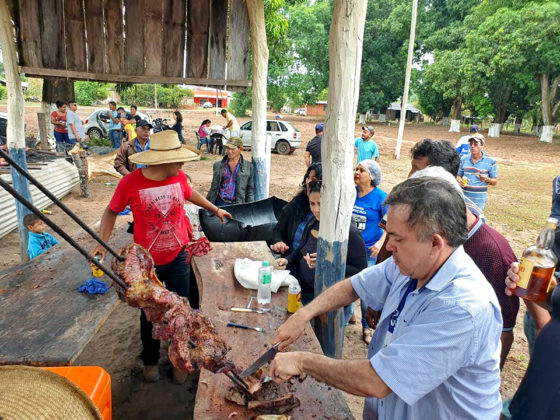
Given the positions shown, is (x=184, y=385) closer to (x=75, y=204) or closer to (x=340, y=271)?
(x=340, y=271)

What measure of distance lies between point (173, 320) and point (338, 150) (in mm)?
1951

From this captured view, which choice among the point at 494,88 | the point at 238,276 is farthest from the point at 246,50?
the point at 494,88

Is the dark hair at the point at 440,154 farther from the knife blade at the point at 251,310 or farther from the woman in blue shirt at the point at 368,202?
the knife blade at the point at 251,310

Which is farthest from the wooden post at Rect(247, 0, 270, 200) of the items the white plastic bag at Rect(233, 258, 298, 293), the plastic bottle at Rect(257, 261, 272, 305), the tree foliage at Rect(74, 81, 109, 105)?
the tree foliage at Rect(74, 81, 109, 105)

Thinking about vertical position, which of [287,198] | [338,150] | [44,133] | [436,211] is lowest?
[287,198]

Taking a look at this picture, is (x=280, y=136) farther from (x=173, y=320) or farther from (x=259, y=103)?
(x=173, y=320)

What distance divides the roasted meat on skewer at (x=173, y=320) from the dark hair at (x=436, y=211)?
1302mm

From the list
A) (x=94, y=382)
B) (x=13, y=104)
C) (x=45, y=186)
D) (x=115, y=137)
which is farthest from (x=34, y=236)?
(x=115, y=137)

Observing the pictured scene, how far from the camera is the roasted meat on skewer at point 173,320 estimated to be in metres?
2.09

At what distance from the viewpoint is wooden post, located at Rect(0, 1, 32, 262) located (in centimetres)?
469

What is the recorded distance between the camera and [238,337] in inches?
99.4

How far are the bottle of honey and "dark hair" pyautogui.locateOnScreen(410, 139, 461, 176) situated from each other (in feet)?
3.67

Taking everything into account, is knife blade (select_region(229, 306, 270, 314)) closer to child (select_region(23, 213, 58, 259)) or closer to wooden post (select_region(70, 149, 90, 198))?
child (select_region(23, 213, 58, 259))

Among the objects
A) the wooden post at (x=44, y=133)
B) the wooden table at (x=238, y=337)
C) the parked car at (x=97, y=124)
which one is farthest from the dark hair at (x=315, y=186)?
the parked car at (x=97, y=124)
